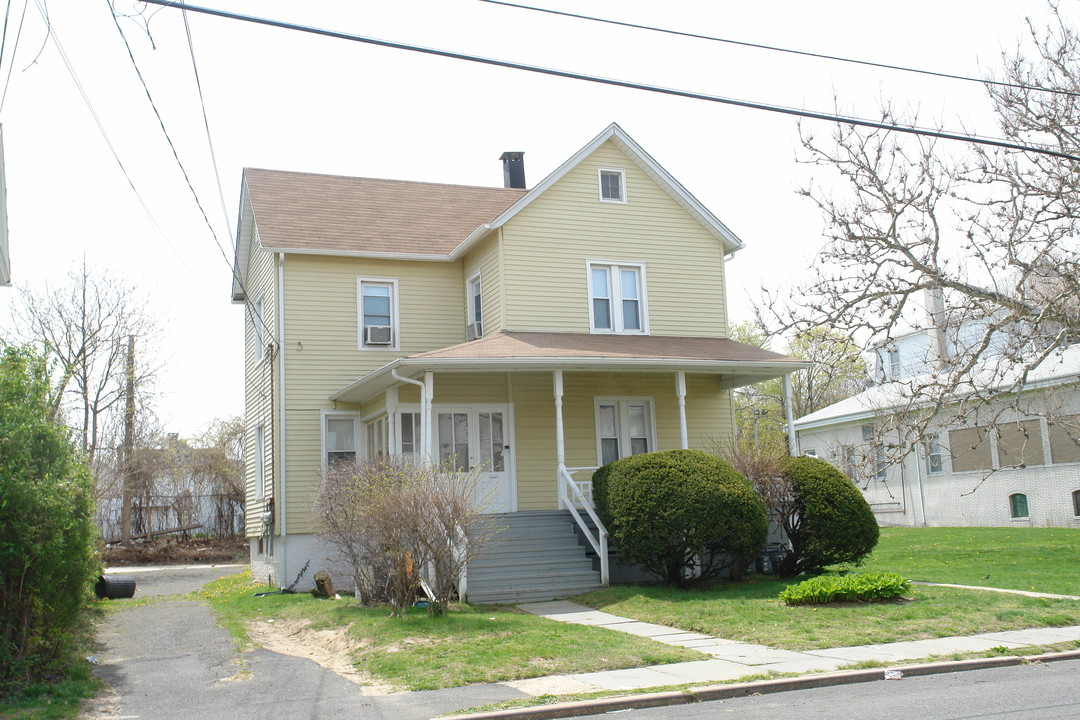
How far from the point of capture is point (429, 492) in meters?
12.7

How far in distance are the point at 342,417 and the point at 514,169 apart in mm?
8937

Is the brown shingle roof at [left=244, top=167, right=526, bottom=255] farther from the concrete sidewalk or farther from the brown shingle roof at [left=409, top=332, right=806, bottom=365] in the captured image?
the concrete sidewalk

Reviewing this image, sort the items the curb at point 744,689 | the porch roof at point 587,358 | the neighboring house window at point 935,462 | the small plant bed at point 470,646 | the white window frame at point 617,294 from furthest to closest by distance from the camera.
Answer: the neighboring house window at point 935,462 → the white window frame at point 617,294 → the porch roof at point 587,358 → the small plant bed at point 470,646 → the curb at point 744,689

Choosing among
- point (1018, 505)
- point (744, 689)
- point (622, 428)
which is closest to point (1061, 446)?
point (1018, 505)

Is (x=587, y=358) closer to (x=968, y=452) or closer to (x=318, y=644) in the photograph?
(x=318, y=644)

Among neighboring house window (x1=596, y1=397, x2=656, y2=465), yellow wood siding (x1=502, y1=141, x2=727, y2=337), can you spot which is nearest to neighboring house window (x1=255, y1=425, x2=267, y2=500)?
yellow wood siding (x1=502, y1=141, x2=727, y2=337)

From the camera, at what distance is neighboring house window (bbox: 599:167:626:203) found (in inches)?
784

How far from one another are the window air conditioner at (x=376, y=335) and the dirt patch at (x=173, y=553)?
56.5 ft

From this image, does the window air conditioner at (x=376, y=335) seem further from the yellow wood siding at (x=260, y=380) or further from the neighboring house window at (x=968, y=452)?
the neighboring house window at (x=968, y=452)

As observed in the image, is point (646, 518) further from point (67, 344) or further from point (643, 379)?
point (67, 344)

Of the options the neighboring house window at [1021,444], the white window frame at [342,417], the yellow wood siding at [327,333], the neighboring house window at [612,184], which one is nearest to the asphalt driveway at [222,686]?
the yellow wood siding at [327,333]

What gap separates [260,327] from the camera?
21547 mm

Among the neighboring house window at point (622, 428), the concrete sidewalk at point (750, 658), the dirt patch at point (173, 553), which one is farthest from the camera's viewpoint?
the dirt patch at point (173, 553)

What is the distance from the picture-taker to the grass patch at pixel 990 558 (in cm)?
1466
